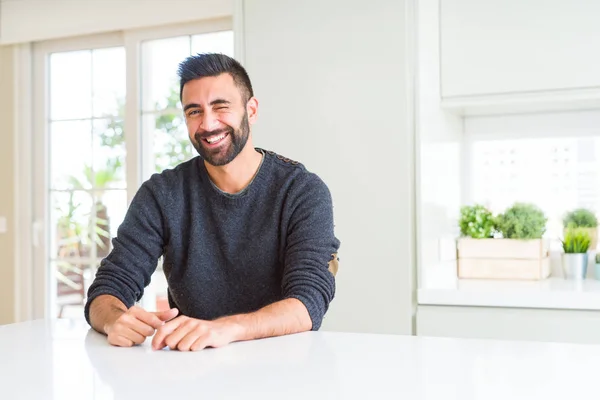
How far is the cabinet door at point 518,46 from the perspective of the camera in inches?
99.9

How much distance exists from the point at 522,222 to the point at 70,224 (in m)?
2.47

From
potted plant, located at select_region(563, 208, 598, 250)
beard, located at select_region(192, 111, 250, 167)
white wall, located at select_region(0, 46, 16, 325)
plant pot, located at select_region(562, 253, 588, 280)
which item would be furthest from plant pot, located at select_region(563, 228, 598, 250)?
white wall, located at select_region(0, 46, 16, 325)

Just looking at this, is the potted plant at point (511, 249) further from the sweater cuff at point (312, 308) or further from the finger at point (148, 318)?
the finger at point (148, 318)

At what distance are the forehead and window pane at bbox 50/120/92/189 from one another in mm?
2325

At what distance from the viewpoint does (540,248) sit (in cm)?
272

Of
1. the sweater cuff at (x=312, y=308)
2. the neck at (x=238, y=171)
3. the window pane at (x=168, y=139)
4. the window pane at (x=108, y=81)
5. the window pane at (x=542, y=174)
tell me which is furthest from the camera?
the window pane at (x=108, y=81)

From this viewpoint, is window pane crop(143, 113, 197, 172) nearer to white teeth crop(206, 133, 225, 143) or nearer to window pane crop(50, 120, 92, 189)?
window pane crop(50, 120, 92, 189)

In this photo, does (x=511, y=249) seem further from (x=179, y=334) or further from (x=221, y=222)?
(x=179, y=334)

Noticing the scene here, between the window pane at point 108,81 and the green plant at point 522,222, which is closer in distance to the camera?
the green plant at point 522,222

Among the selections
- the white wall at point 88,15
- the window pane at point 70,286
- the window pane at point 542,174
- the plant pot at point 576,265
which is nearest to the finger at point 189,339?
the plant pot at point 576,265

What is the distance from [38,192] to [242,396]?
3355 mm

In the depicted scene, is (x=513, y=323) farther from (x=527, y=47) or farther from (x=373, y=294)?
(x=527, y=47)

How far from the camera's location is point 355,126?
2.60 metres

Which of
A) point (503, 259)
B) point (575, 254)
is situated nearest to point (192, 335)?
point (503, 259)
